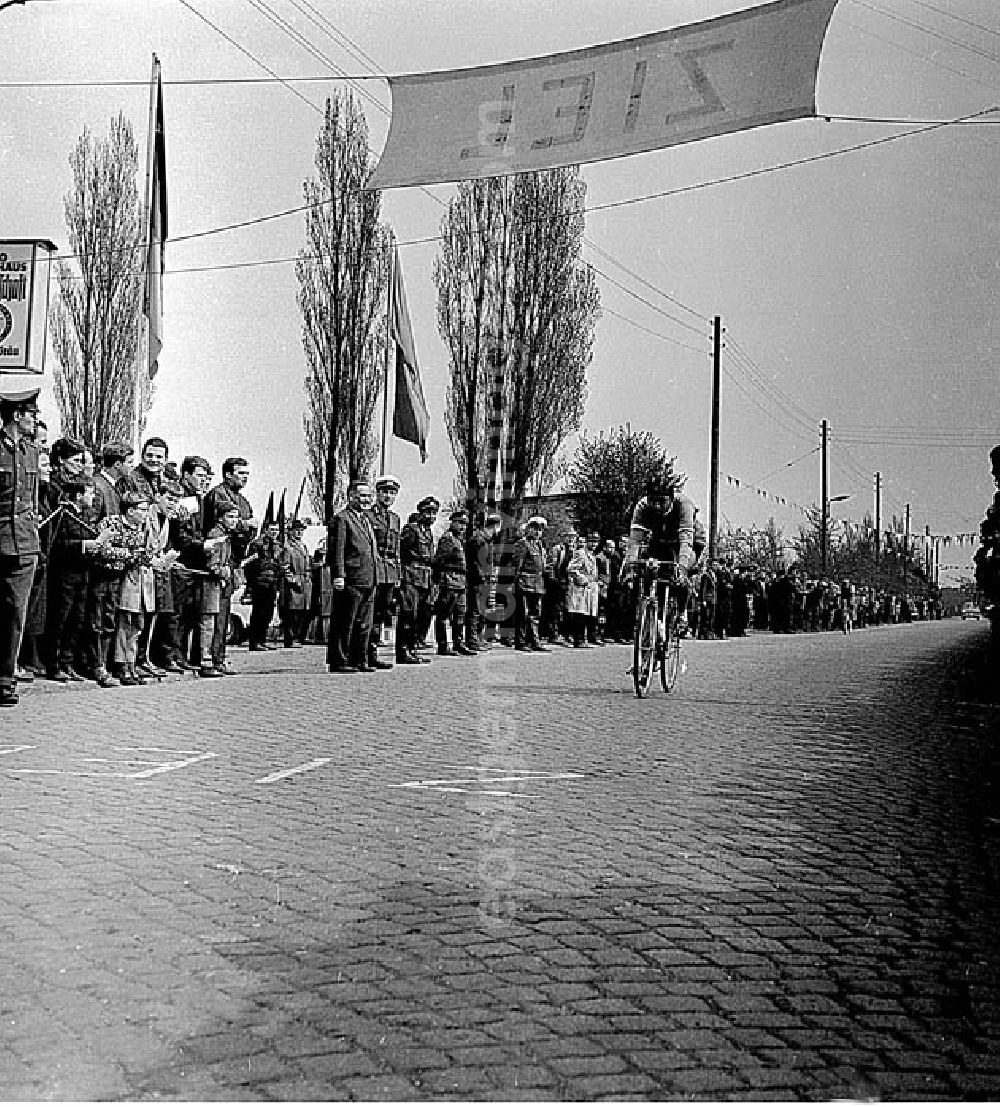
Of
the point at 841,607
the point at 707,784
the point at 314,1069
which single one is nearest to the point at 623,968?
the point at 314,1069

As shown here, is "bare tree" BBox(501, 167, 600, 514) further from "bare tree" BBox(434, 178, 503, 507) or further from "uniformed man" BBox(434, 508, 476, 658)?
"uniformed man" BBox(434, 508, 476, 658)

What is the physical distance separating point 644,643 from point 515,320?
4.47m

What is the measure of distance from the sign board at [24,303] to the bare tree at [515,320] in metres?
6.20

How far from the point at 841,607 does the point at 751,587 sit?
16775mm

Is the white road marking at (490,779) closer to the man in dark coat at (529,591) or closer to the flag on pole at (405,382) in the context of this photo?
the flag on pole at (405,382)

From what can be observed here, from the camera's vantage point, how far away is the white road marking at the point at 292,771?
26.3ft

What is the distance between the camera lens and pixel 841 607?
55469mm

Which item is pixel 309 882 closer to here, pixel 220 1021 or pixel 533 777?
pixel 220 1021

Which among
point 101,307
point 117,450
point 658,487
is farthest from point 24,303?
point 658,487

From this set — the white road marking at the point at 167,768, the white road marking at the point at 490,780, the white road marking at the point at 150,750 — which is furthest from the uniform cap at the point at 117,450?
the white road marking at the point at 490,780

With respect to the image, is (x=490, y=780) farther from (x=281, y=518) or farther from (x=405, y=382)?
(x=281, y=518)

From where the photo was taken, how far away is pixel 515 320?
32.4 feet

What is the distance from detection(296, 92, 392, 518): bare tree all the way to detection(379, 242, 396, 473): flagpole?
0.23 ft

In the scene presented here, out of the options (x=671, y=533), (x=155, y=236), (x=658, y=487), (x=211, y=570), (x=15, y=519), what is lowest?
(x=211, y=570)
